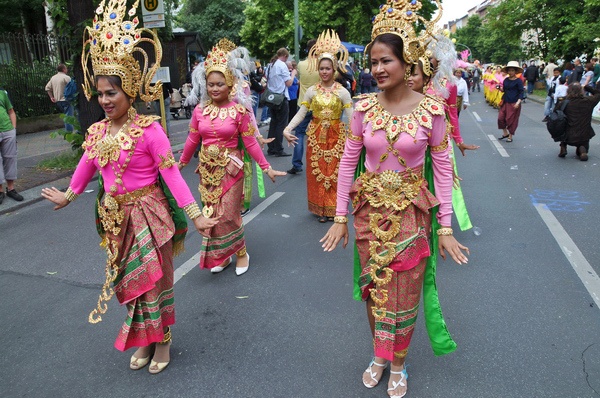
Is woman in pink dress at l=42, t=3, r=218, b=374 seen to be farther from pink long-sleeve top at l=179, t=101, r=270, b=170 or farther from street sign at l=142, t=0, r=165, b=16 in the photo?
street sign at l=142, t=0, r=165, b=16

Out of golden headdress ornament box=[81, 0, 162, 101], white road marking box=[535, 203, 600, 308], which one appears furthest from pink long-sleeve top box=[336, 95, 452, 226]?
white road marking box=[535, 203, 600, 308]

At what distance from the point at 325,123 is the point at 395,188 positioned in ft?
11.0

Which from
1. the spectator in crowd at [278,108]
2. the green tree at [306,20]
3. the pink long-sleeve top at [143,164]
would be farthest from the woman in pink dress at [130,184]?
the green tree at [306,20]

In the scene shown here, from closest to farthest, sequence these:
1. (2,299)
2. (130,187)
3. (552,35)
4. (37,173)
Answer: (130,187) < (2,299) < (37,173) < (552,35)

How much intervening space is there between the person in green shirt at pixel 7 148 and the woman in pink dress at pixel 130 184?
4.98 meters

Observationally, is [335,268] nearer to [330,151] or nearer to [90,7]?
[330,151]

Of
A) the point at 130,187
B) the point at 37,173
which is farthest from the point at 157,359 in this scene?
the point at 37,173

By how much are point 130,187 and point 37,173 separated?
7.29 meters

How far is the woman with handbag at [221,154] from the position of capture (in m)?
4.54

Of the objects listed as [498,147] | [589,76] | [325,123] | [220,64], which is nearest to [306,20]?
[589,76]

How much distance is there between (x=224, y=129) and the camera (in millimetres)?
4547

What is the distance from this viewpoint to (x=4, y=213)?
704cm

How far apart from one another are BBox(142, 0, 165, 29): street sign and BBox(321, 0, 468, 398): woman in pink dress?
8.30 m

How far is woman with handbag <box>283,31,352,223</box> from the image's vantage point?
231 inches
